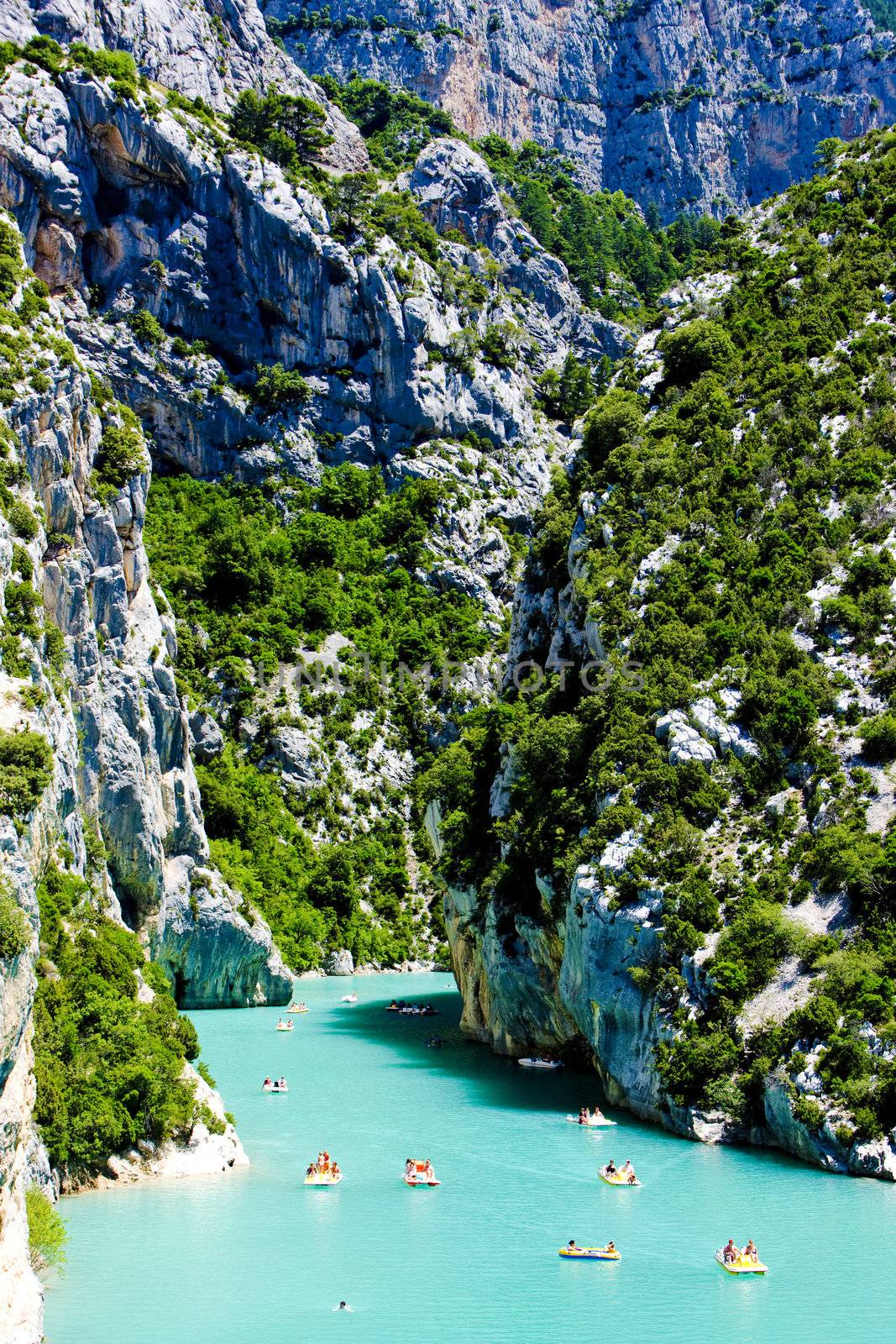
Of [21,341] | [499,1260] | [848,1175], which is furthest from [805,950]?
[21,341]

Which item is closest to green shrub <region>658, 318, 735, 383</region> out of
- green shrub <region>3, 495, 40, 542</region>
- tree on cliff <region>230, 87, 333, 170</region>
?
green shrub <region>3, 495, 40, 542</region>

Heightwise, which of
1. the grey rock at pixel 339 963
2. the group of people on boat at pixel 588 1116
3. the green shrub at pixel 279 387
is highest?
the green shrub at pixel 279 387

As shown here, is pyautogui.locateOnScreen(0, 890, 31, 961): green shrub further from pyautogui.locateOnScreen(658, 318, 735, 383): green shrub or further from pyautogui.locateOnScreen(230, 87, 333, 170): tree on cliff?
pyautogui.locateOnScreen(230, 87, 333, 170): tree on cliff

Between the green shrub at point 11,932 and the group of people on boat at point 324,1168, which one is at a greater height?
the green shrub at point 11,932

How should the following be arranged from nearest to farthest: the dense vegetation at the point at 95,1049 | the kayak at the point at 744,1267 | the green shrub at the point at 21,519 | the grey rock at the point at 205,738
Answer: the kayak at the point at 744,1267 → the dense vegetation at the point at 95,1049 → the green shrub at the point at 21,519 → the grey rock at the point at 205,738

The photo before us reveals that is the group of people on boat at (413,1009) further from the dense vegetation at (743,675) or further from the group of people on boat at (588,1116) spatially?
the group of people on boat at (588,1116)

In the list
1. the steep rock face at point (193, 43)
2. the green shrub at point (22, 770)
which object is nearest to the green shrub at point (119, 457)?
the green shrub at point (22, 770)
